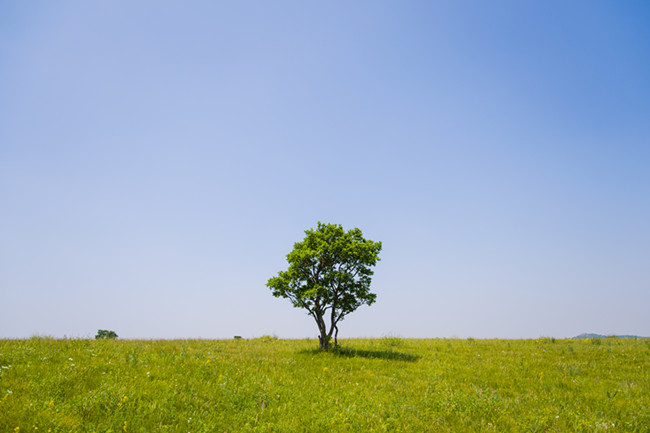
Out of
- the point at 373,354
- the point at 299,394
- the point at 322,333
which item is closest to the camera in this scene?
the point at 299,394

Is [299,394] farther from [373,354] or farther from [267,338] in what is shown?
[267,338]

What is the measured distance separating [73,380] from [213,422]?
4.50 metres

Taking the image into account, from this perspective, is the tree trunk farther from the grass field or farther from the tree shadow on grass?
the grass field

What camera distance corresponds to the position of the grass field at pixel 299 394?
302 inches

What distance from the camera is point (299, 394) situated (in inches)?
403

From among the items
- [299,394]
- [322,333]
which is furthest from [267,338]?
[299,394]

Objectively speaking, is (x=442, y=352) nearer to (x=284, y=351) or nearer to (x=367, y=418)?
(x=284, y=351)

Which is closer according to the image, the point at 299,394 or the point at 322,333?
the point at 299,394

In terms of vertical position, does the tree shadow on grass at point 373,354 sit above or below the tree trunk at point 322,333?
below

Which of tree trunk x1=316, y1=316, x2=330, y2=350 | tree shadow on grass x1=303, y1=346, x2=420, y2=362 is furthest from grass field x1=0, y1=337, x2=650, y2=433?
tree trunk x1=316, y1=316, x2=330, y2=350

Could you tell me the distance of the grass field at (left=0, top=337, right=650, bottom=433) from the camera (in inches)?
302

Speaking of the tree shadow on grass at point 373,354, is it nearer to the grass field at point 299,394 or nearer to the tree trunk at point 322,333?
the tree trunk at point 322,333

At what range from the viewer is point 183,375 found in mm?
10945

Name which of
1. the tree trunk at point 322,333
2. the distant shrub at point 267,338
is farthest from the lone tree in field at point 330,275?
the distant shrub at point 267,338
